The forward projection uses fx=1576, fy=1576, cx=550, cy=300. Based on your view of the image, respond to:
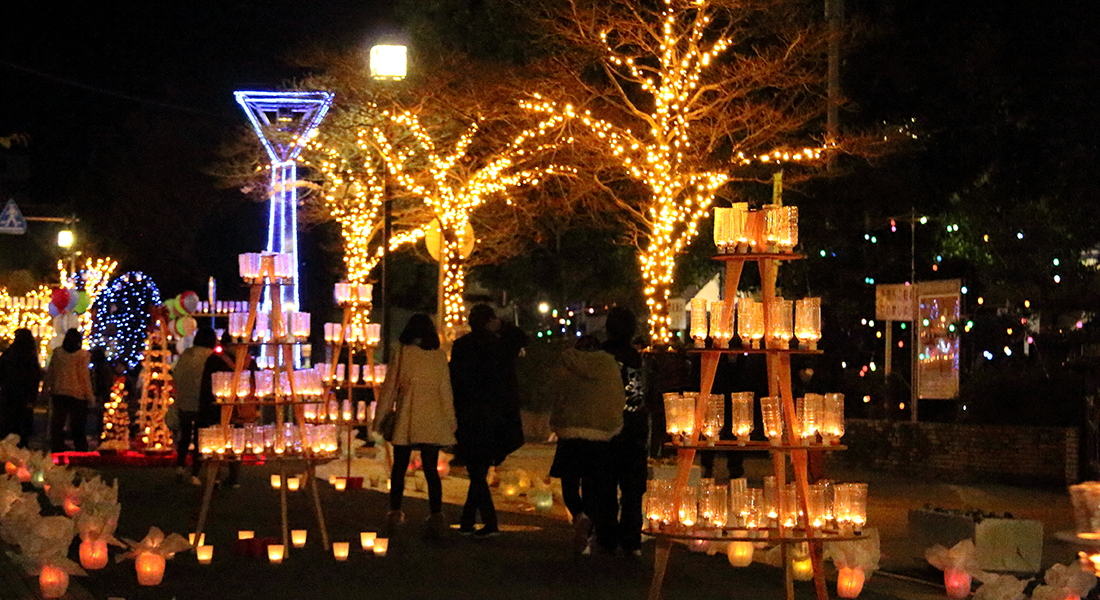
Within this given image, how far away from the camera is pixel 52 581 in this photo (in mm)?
9234

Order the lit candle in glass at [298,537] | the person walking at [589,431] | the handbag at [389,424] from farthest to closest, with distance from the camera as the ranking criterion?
the handbag at [389,424]
the lit candle in glass at [298,537]
the person walking at [589,431]

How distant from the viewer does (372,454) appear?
21.7m

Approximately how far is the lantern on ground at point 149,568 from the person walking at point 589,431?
2.91 metres

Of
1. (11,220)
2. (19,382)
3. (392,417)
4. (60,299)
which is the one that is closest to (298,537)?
(392,417)

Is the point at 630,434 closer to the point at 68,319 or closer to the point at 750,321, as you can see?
the point at 750,321

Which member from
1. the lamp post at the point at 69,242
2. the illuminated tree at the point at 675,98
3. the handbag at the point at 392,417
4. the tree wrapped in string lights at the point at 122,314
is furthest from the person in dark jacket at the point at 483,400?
the lamp post at the point at 69,242

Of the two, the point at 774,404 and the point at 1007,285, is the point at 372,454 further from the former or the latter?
the point at 774,404

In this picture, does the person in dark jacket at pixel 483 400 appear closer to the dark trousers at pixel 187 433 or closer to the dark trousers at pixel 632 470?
the dark trousers at pixel 632 470

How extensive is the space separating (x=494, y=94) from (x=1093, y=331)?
31.8ft

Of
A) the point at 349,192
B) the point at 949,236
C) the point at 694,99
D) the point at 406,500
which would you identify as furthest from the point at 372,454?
the point at 949,236

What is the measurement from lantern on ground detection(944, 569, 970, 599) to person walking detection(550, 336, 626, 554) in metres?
2.48

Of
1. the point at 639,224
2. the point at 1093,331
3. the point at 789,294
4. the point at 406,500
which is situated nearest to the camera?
the point at 406,500

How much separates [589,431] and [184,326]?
1697 centimetres

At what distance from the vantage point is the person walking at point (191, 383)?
1703cm
